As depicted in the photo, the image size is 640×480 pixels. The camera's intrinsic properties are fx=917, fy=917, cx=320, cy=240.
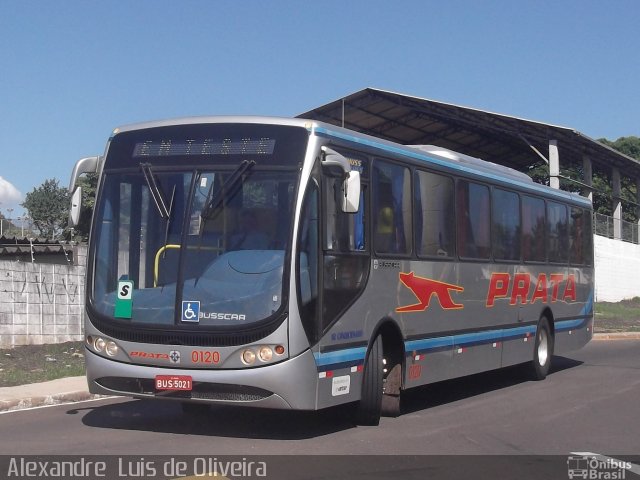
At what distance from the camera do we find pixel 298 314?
892 cm

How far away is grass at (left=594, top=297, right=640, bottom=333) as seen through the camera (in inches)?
1165

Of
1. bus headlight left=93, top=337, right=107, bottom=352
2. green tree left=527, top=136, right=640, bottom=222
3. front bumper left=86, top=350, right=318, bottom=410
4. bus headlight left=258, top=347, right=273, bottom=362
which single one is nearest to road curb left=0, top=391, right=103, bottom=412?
bus headlight left=93, top=337, right=107, bottom=352

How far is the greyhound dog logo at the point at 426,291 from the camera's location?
1115 centimetres

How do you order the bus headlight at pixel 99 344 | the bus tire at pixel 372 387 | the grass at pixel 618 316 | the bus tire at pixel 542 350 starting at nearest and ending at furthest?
the bus headlight at pixel 99 344, the bus tire at pixel 372 387, the bus tire at pixel 542 350, the grass at pixel 618 316

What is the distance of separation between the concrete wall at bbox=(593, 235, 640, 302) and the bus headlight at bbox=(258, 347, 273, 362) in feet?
109

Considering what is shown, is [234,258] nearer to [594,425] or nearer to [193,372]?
[193,372]

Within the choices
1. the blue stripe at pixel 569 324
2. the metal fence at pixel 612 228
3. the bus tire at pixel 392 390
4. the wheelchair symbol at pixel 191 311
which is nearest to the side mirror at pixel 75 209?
the wheelchair symbol at pixel 191 311

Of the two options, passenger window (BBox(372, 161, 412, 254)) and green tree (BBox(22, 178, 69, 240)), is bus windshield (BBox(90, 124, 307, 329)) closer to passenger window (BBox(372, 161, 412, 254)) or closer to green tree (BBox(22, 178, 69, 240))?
passenger window (BBox(372, 161, 412, 254))

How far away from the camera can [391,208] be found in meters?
10.9

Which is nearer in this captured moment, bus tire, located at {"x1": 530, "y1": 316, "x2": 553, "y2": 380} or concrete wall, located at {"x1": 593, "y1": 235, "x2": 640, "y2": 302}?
bus tire, located at {"x1": 530, "y1": 316, "x2": 553, "y2": 380}

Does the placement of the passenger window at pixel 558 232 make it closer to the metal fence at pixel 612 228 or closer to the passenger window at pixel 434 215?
the passenger window at pixel 434 215

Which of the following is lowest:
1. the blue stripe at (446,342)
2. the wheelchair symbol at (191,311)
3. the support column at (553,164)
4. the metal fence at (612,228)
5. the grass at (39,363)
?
the grass at (39,363)

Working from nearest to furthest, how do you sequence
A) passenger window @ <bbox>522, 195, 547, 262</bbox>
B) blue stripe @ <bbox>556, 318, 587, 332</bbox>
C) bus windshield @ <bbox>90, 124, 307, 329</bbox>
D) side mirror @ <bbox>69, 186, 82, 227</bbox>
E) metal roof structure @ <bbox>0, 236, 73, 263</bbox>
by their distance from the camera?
bus windshield @ <bbox>90, 124, 307, 329</bbox> → side mirror @ <bbox>69, 186, 82, 227</bbox> → passenger window @ <bbox>522, 195, 547, 262</bbox> → blue stripe @ <bbox>556, 318, 587, 332</bbox> → metal roof structure @ <bbox>0, 236, 73, 263</bbox>
